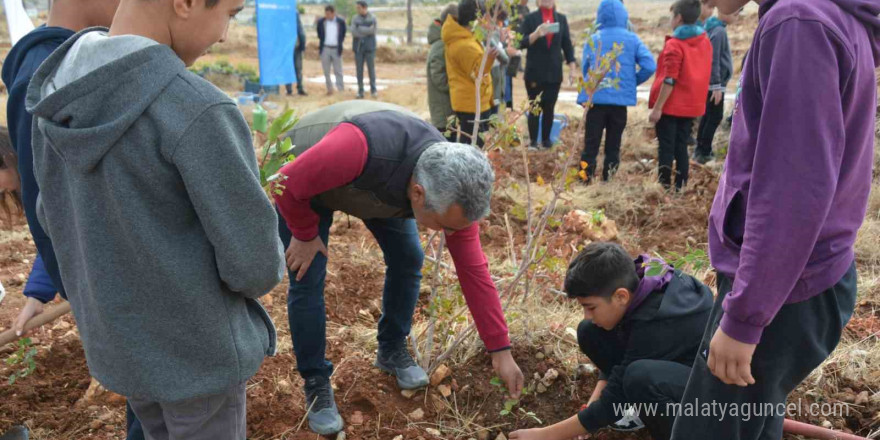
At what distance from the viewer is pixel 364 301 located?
11.6 ft

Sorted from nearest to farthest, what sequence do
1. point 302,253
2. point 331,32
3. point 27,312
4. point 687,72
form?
point 27,312 → point 302,253 → point 687,72 → point 331,32

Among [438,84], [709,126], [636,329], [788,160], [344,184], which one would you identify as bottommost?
[709,126]

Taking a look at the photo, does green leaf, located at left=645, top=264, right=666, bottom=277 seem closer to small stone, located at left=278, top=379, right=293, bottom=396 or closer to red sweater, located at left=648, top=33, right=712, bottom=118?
small stone, located at left=278, top=379, right=293, bottom=396

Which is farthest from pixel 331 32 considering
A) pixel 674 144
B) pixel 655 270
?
pixel 655 270

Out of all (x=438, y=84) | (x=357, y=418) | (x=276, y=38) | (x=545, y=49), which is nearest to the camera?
(x=357, y=418)

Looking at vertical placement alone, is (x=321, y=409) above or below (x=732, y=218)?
below

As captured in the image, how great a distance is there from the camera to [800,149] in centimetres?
120

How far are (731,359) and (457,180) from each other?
780mm

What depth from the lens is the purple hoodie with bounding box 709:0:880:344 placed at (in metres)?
1.18

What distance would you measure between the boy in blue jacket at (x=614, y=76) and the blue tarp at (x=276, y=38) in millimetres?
6142

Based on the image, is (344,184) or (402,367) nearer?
(344,184)

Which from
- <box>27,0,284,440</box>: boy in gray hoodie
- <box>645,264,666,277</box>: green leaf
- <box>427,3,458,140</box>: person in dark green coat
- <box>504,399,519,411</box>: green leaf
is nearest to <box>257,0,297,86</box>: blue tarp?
<box>427,3,458,140</box>: person in dark green coat

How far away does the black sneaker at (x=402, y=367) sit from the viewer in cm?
256

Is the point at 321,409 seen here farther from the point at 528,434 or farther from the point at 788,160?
the point at 788,160
